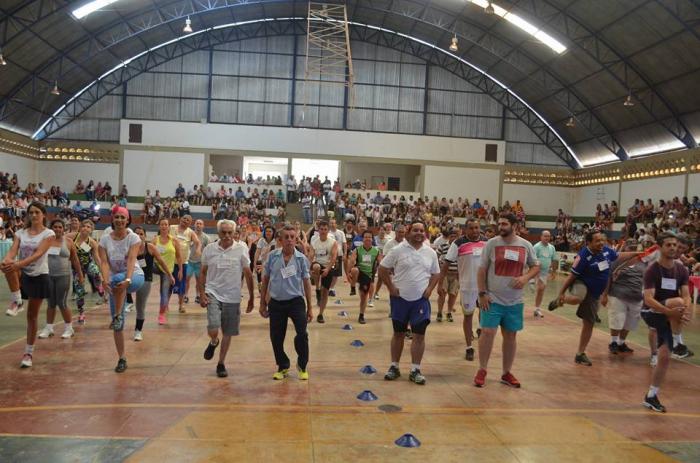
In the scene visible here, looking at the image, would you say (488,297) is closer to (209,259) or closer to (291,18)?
(209,259)

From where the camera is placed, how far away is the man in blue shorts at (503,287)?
20.7 feet

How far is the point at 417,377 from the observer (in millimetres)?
6402

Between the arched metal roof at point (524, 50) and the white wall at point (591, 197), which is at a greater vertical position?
the arched metal roof at point (524, 50)

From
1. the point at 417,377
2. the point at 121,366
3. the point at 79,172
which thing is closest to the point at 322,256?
the point at 417,377

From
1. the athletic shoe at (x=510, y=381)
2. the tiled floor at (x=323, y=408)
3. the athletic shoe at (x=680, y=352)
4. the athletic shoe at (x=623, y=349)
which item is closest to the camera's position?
the tiled floor at (x=323, y=408)

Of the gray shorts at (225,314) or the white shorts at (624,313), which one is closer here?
the gray shorts at (225,314)

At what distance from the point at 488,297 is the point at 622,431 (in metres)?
1.87

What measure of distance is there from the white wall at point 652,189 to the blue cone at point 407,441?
28.6 m

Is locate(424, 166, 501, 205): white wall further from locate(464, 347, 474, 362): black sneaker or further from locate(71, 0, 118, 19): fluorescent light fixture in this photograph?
locate(464, 347, 474, 362): black sneaker

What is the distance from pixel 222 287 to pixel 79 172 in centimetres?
3347

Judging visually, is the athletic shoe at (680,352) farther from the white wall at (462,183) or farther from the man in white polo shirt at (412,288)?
the white wall at (462,183)

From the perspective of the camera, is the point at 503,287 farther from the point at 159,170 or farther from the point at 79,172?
the point at 79,172

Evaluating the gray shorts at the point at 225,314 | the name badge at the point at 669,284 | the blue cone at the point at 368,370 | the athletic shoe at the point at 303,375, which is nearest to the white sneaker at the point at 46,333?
the gray shorts at the point at 225,314

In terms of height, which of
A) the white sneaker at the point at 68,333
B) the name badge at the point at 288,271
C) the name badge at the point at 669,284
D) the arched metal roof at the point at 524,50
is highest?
the arched metal roof at the point at 524,50
